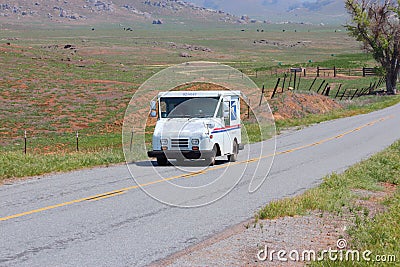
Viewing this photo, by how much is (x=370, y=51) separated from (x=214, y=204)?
5990 cm

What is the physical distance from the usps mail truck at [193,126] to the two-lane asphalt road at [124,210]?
1.79ft

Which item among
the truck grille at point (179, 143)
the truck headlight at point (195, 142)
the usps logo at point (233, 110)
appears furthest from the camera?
the usps logo at point (233, 110)

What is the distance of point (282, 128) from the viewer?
36.2m

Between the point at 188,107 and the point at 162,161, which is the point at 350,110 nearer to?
the point at 188,107

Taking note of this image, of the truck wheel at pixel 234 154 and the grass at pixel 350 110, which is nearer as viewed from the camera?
the truck wheel at pixel 234 154

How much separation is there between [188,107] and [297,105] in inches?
1055

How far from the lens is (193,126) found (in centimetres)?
1931

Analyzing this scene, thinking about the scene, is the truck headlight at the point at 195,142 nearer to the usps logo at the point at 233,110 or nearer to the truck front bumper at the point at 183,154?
the truck front bumper at the point at 183,154

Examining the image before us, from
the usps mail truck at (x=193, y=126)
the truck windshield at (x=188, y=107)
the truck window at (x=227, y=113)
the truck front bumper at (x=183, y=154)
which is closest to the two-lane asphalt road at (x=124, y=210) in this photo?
the truck front bumper at (x=183, y=154)

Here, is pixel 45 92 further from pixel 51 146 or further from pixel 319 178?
pixel 319 178

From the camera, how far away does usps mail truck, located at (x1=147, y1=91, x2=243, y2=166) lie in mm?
19172

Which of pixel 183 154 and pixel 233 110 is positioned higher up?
pixel 233 110

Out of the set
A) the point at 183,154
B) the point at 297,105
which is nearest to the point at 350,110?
the point at 297,105

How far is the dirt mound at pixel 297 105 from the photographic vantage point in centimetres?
4372
